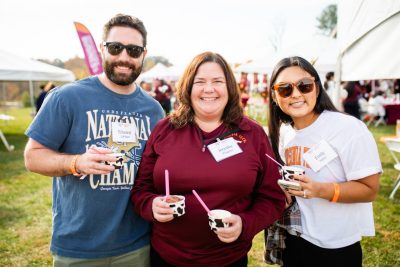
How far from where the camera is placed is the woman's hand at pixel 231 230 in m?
1.66

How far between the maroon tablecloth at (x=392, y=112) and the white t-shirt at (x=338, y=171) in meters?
14.0

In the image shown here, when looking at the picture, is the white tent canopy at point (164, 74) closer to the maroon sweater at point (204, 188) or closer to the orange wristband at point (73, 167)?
the maroon sweater at point (204, 188)

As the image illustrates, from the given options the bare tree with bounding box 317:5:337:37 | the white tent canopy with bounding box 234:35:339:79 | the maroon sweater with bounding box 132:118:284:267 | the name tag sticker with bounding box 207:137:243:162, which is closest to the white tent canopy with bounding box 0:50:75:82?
the white tent canopy with bounding box 234:35:339:79

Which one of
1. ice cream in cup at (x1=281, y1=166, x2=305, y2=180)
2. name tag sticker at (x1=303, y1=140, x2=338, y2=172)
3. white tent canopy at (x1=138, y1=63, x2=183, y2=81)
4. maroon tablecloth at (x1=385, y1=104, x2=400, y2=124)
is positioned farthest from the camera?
white tent canopy at (x1=138, y1=63, x2=183, y2=81)

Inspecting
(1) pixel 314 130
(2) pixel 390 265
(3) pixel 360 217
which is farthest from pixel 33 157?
(2) pixel 390 265

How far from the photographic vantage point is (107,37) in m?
2.15

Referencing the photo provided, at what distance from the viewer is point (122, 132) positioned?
6.68 feet

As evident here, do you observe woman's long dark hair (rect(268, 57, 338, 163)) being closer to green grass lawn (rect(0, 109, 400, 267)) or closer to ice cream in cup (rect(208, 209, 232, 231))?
ice cream in cup (rect(208, 209, 232, 231))

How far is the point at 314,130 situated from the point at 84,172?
55.3 inches

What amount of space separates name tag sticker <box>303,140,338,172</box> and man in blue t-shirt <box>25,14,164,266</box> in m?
1.06

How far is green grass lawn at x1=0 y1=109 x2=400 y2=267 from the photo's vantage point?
3.95 m

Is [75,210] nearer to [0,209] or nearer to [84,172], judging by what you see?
Answer: [84,172]

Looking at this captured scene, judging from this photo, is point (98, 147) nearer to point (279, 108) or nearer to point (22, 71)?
point (279, 108)

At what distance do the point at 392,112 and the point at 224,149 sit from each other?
1471 cm
